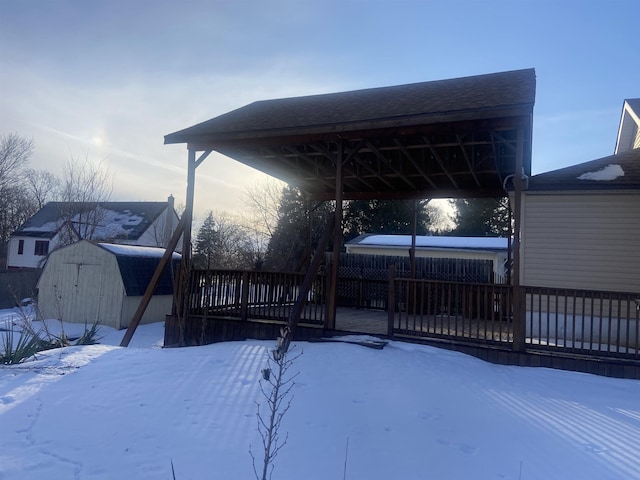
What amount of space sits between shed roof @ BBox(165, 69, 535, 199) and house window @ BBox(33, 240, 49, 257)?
27521mm

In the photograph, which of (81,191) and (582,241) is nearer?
(582,241)

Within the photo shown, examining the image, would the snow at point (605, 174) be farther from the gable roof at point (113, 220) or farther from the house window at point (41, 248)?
the house window at point (41, 248)

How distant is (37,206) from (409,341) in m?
39.0

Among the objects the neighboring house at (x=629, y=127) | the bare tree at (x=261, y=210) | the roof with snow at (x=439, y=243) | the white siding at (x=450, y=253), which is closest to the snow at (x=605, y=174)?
the neighboring house at (x=629, y=127)

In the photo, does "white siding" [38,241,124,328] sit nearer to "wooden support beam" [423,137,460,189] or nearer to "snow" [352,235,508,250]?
A: "snow" [352,235,508,250]

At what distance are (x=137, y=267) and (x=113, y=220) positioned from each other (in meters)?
17.9

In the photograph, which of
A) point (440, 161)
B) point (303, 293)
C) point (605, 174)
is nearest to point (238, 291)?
point (303, 293)

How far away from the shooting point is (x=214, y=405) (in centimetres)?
399

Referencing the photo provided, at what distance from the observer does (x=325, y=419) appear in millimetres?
3752

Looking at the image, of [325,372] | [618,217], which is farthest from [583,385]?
[618,217]

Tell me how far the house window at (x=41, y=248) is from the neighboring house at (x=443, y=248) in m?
23.6

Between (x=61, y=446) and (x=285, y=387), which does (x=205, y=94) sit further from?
(x=61, y=446)

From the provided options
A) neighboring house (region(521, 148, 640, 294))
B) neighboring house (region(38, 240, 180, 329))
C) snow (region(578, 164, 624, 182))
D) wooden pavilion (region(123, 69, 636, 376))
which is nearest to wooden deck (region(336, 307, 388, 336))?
wooden pavilion (region(123, 69, 636, 376))

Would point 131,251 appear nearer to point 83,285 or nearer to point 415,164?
point 83,285
